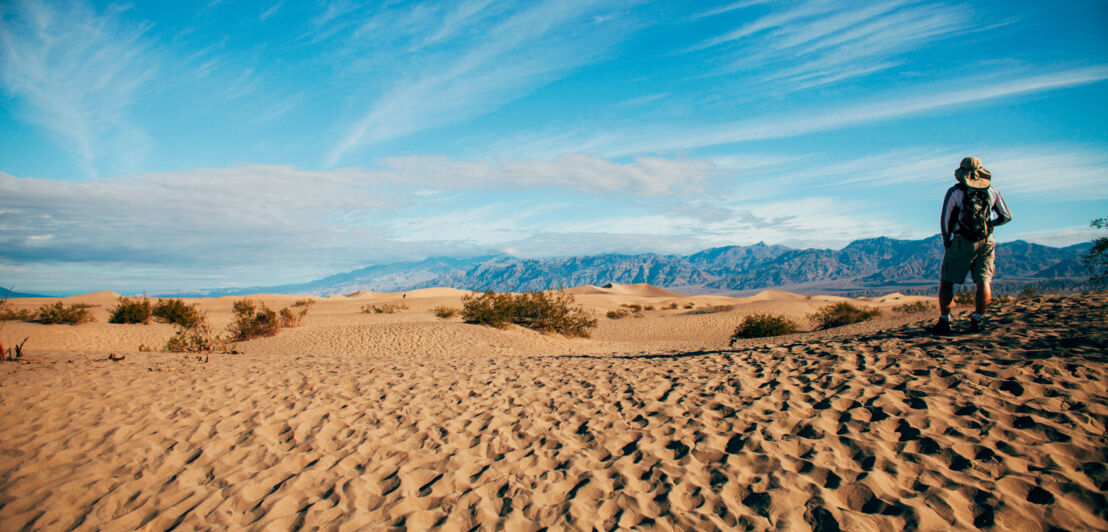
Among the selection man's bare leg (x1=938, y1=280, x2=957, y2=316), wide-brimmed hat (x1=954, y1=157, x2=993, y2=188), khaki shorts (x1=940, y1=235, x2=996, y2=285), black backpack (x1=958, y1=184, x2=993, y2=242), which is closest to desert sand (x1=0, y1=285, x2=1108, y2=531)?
man's bare leg (x1=938, y1=280, x2=957, y2=316)

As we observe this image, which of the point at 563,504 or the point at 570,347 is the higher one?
the point at 563,504

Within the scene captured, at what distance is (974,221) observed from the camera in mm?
6270

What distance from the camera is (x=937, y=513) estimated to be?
2.87 meters

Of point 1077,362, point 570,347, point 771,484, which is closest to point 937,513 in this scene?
point 771,484

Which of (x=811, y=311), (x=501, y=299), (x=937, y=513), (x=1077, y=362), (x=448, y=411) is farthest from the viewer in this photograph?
(x=811, y=311)

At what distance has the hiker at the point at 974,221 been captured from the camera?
248 inches

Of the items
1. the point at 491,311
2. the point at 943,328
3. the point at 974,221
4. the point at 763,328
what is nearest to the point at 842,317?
the point at 763,328

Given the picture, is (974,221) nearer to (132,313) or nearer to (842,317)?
(842,317)

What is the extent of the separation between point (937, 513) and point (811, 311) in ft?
85.3

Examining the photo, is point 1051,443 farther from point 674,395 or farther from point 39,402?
point 39,402

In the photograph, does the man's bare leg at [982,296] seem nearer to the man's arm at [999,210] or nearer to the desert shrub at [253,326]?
the man's arm at [999,210]

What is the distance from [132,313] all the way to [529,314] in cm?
1510

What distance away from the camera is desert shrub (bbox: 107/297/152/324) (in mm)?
17438

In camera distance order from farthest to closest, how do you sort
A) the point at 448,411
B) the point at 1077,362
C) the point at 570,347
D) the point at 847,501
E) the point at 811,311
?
the point at 811,311, the point at 570,347, the point at 448,411, the point at 1077,362, the point at 847,501
